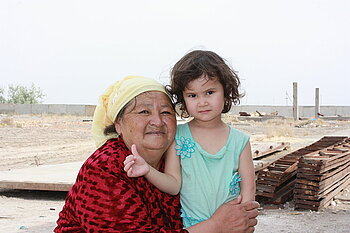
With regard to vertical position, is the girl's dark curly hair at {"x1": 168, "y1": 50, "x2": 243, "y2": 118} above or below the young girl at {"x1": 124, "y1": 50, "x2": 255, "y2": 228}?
above

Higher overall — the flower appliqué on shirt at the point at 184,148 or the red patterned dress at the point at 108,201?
the flower appliqué on shirt at the point at 184,148

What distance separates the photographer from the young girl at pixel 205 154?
3451 millimetres

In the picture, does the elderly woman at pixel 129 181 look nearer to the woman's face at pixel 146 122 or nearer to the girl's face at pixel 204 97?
the woman's face at pixel 146 122

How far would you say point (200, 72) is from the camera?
11.3 ft

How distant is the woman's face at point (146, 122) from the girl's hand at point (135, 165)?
0.50 ft

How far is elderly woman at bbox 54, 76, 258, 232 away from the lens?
9.43ft

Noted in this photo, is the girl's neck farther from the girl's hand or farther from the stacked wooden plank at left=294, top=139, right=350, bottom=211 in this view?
the stacked wooden plank at left=294, top=139, right=350, bottom=211

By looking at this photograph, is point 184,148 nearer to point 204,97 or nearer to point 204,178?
point 204,178

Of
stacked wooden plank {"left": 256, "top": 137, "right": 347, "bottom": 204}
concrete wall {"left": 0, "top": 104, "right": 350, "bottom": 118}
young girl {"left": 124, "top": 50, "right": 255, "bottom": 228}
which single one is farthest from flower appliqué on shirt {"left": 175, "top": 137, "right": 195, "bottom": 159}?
concrete wall {"left": 0, "top": 104, "right": 350, "bottom": 118}

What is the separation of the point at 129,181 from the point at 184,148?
21.6 inches

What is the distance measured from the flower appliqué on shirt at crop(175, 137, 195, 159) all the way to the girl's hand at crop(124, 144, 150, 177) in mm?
387

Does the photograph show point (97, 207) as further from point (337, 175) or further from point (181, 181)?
point (337, 175)

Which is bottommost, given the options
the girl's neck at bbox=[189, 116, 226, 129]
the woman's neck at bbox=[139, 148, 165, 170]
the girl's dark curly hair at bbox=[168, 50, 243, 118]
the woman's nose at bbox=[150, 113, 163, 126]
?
the woman's neck at bbox=[139, 148, 165, 170]

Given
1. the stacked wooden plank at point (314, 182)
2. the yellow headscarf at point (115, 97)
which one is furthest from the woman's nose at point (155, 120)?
the stacked wooden plank at point (314, 182)
